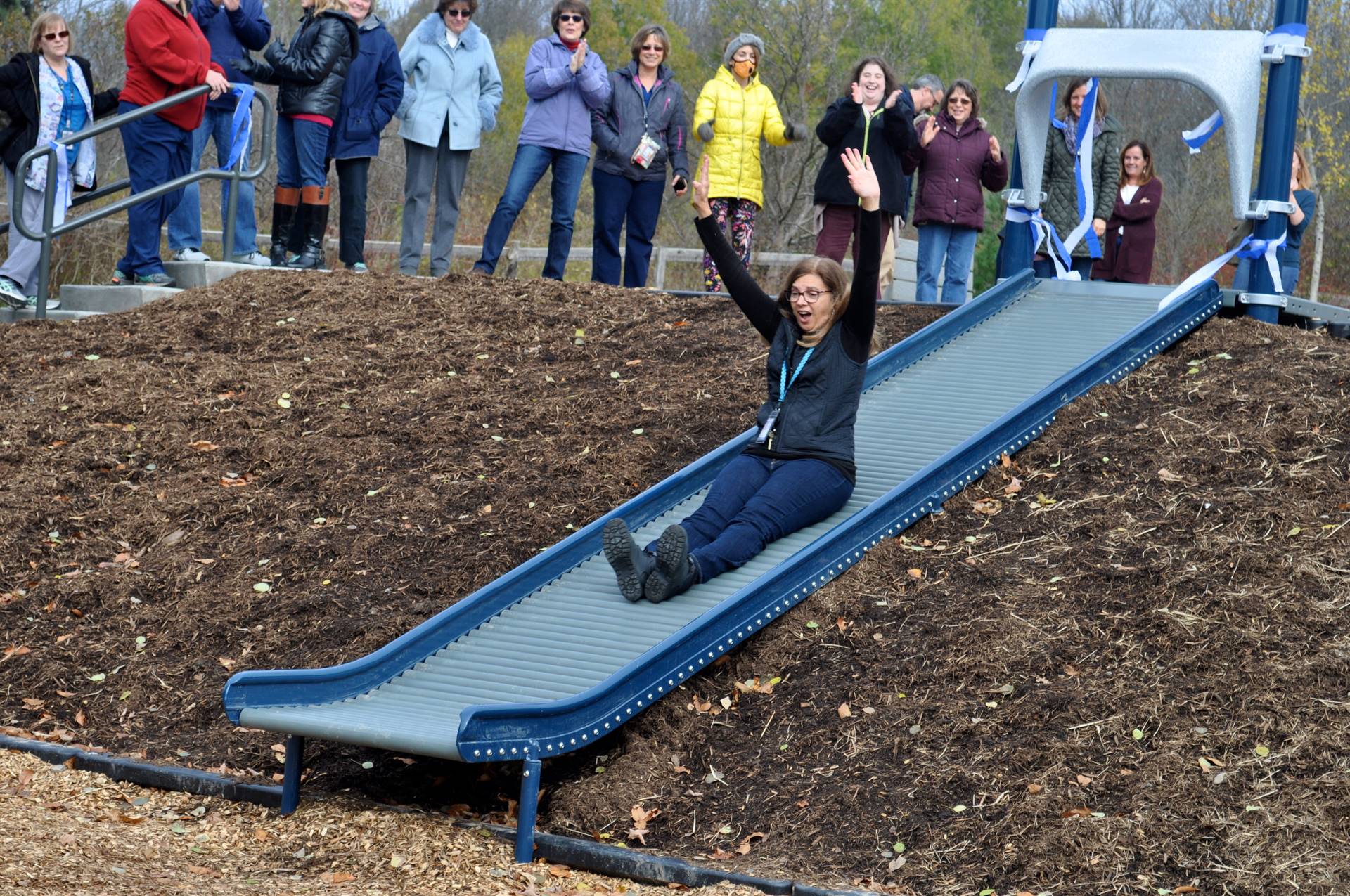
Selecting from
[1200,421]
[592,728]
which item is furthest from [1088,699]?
[1200,421]

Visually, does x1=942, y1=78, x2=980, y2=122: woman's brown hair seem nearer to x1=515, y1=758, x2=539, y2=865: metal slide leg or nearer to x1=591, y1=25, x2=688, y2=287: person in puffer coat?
x1=591, y1=25, x2=688, y2=287: person in puffer coat

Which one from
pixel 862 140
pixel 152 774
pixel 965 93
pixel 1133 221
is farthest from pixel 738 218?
pixel 152 774

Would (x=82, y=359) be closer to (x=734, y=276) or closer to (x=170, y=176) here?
(x=170, y=176)

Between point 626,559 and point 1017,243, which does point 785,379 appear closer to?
point 626,559

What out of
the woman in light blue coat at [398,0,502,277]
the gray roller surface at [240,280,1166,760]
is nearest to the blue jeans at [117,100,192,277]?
the woman in light blue coat at [398,0,502,277]

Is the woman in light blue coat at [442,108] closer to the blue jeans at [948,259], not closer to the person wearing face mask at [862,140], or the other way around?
the person wearing face mask at [862,140]

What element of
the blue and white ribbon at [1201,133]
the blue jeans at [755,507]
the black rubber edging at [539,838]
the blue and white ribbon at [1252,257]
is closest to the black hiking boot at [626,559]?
the blue jeans at [755,507]

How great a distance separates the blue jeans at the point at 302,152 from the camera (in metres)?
9.90

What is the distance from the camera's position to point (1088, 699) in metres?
5.04

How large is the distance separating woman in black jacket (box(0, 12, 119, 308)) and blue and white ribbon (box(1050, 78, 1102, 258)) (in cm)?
619

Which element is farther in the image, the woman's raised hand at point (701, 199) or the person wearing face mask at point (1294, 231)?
the person wearing face mask at point (1294, 231)

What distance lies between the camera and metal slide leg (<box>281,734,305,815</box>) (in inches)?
198

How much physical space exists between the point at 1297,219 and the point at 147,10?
7044mm

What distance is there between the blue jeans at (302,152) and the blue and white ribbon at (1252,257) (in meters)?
5.34
